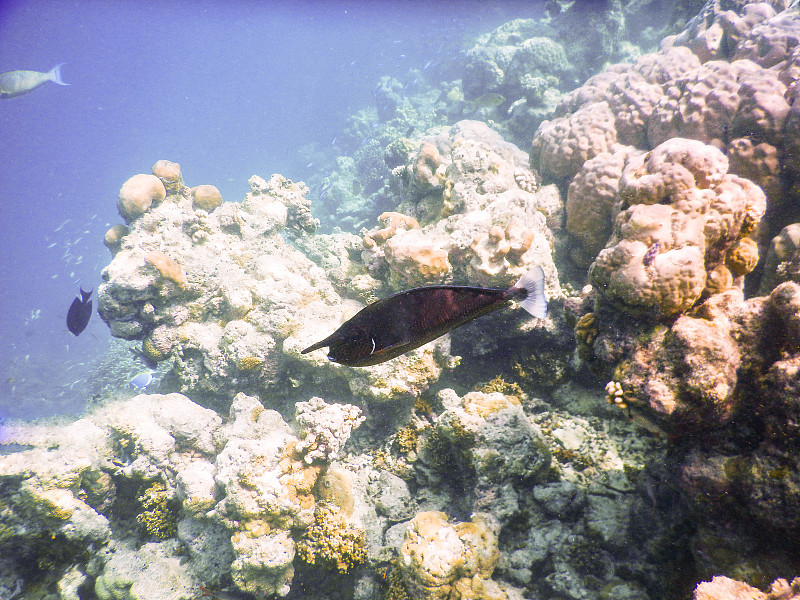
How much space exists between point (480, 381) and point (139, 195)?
8646 millimetres

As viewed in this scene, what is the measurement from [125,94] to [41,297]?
7621 centimetres

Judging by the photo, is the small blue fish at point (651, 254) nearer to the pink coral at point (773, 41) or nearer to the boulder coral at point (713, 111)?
the boulder coral at point (713, 111)

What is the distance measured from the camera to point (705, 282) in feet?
9.53

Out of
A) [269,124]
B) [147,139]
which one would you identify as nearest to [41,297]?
[269,124]

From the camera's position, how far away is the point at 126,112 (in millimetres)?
104125

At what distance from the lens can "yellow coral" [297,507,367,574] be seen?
4117 mm

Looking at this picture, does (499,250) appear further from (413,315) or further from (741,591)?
(741,591)

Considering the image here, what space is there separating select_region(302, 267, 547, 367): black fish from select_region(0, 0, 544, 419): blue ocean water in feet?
83.3

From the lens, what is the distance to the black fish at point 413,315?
149 cm

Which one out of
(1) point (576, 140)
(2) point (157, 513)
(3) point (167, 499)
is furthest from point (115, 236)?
(1) point (576, 140)

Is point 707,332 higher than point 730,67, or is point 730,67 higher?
point 730,67

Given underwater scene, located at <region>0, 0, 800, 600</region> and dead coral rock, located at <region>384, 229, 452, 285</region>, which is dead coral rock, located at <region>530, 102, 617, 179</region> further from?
dead coral rock, located at <region>384, 229, 452, 285</region>

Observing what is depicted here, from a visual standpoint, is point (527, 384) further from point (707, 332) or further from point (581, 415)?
point (707, 332)

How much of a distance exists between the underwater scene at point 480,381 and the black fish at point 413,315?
0.04 feet
